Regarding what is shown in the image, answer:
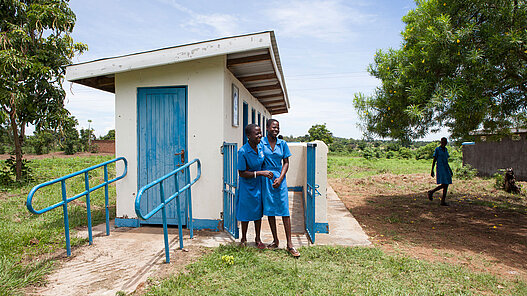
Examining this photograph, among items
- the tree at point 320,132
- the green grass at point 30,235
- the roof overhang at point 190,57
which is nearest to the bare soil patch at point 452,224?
the roof overhang at point 190,57

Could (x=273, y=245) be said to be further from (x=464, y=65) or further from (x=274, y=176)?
(x=464, y=65)

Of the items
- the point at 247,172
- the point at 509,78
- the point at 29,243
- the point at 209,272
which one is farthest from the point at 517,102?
the point at 29,243

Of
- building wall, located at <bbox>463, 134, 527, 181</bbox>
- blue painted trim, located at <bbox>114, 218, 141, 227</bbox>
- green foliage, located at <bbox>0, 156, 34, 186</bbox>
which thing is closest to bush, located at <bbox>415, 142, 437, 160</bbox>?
building wall, located at <bbox>463, 134, 527, 181</bbox>

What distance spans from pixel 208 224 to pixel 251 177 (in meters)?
1.63

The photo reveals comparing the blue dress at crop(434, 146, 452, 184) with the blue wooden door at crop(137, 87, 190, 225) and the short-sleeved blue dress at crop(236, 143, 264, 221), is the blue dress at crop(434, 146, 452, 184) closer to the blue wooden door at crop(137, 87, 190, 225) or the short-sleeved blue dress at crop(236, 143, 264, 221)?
the short-sleeved blue dress at crop(236, 143, 264, 221)

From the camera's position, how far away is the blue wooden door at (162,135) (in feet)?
17.0

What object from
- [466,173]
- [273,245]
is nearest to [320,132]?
[466,173]

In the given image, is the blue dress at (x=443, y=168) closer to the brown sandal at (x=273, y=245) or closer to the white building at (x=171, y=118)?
the white building at (x=171, y=118)

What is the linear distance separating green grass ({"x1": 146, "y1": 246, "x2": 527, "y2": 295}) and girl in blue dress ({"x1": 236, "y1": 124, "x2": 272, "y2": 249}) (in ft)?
1.55

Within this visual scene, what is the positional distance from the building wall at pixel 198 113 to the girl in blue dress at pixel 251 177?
3.21ft

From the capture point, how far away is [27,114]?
973 centimetres

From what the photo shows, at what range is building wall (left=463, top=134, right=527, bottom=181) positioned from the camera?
1240 centimetres

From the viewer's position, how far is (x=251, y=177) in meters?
4.01

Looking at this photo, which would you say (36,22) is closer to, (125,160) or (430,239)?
→ (125,160)
